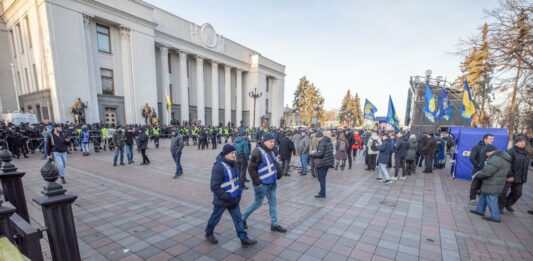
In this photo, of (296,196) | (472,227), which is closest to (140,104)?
(296,196)

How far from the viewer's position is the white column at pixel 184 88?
94.3 feet

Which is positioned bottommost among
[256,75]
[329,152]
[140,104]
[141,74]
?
[329,152]

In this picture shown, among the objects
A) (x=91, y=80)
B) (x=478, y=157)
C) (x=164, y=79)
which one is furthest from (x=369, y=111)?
(x=91, y=80)

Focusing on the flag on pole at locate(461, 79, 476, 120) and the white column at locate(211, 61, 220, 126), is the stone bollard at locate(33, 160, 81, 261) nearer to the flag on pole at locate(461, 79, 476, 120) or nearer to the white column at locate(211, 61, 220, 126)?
the flag on pole at locate(461, 79, 476, 120)

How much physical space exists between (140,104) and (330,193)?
23.5 meters

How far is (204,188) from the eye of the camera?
22.0 ft

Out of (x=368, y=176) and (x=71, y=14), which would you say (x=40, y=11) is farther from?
(x=368, y=176)

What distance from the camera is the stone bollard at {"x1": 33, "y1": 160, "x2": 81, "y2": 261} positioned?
6.16 feet

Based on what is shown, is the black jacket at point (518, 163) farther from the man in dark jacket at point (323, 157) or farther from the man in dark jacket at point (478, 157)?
the man in dark jacket at point (323, 157)

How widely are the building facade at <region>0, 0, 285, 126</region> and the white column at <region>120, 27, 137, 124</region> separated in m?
0.09

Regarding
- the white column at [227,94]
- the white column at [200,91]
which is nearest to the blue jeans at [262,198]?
the white column at [200,91]

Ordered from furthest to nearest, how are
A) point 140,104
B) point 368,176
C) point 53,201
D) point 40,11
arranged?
point 140,104 < point 40,11 < point 368,176 < point 53,201

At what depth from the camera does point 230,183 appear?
339 cm

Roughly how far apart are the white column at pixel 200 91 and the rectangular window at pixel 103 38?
10.6m
